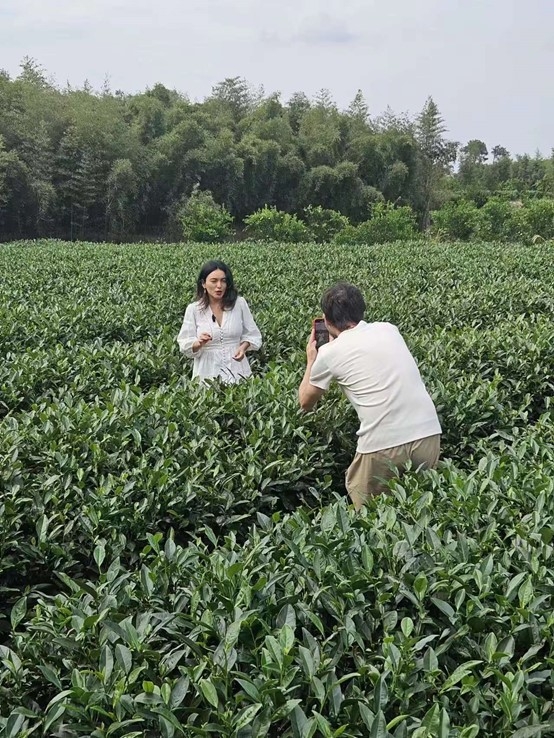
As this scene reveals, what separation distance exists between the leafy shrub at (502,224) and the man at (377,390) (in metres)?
29.6

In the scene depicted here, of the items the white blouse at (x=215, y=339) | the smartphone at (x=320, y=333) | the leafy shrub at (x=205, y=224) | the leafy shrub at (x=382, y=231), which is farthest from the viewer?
the leafy shrub at (x=382, y=231)

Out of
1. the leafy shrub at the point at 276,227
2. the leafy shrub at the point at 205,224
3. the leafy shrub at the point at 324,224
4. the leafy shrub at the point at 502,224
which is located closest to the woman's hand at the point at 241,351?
the leafy shrub at the point at 276,227

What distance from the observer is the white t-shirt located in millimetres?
2941

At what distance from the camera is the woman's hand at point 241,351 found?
452cm

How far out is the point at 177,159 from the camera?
34938 millimetres

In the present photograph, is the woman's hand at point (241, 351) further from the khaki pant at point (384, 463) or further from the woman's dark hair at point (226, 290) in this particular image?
the khaki pant at point (384, 463)

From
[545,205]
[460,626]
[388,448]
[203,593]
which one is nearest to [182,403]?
[388,448]

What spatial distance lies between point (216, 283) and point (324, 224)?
30027 mm

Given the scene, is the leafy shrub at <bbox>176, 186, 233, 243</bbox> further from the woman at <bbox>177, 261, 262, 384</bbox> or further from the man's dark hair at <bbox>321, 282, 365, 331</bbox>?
the man's dark hair at <bbox>321, 282, 365, 331</bbox>

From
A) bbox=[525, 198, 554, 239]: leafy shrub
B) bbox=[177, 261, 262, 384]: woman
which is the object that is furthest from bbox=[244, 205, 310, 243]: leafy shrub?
bbox=[177, 261, 262, 384]: woman

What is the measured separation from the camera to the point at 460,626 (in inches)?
68.4

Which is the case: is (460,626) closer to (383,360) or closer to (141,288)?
(383,360)

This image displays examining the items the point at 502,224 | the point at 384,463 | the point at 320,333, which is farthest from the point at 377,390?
the point at 502,224

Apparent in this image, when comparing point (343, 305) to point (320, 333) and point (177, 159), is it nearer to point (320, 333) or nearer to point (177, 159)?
point (320, 333)
